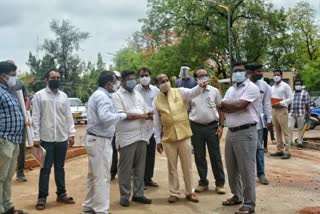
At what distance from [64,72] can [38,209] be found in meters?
42.8

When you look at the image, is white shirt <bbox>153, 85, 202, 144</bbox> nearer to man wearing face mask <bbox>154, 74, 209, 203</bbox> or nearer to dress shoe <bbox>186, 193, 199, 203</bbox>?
man wearing face mask <bbox>154, 74, 209, 203</bbox>

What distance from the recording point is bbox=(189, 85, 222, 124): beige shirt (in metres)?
6.93

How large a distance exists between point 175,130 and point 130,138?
→ 2.13ft

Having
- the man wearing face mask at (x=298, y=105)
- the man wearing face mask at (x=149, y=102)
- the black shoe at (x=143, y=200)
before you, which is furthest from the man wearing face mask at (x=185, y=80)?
the man wearing face mask at (x=298, y=105)

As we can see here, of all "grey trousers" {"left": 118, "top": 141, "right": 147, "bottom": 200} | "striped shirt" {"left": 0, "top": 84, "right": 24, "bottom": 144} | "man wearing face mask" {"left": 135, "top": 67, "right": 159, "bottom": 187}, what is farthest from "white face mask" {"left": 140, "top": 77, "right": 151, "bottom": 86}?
"striped shirt" {"left": 0, "top": 84, "right": 24, "bottom": 144}

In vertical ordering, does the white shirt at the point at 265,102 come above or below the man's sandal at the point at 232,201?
above

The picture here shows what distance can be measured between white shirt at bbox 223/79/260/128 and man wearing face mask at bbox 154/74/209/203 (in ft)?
2.29

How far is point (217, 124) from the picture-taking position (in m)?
7.10

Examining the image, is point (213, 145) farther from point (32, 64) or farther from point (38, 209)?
point (32, 64)

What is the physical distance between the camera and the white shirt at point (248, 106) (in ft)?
19.0

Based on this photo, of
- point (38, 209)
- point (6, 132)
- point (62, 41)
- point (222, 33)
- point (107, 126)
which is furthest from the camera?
point (62, 41)

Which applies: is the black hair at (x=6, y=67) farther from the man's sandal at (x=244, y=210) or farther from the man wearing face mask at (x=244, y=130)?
the man's sandal at (x=244, y=210)

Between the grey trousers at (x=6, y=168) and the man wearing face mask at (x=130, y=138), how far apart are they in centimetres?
148

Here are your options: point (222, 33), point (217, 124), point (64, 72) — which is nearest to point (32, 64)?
point (64, 72)
